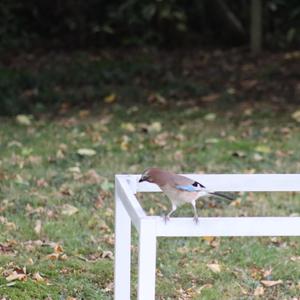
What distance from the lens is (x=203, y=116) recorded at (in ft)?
30.0

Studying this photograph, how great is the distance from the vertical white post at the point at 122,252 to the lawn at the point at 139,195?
0.68m

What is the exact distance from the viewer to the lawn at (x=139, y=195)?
485cm

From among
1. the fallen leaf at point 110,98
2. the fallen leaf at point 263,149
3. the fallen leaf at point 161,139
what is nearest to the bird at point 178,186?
the fallen leaf at point 263,149

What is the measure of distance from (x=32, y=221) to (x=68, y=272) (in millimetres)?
952

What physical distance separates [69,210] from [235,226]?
8.94ft

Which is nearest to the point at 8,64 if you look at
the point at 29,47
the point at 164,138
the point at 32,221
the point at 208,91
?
the point at 29,47

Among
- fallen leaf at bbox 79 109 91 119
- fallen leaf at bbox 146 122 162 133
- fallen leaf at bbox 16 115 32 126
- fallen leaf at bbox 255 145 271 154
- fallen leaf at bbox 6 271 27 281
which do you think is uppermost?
fallen leaf at bbox 79 109 91 119

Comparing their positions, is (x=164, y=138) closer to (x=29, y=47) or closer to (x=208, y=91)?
(x=208, y=91)

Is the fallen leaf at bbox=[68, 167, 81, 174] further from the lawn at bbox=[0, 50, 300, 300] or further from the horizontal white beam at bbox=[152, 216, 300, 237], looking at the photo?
the horizontal white beam at bbox=[152, 216, 300, 237]

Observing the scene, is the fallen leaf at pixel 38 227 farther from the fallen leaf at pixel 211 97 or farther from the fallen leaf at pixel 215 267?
the fallen leaf at pixel 211 97

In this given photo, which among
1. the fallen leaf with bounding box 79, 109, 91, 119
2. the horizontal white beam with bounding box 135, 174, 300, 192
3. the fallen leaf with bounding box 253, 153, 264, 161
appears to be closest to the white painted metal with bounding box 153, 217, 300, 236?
the horizontal white beam with bounding box 135, 174, 300, 192

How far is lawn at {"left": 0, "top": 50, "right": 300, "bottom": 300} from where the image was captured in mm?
4848

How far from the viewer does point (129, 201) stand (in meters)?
3.56

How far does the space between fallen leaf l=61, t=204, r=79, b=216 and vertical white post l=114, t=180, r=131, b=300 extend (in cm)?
204
